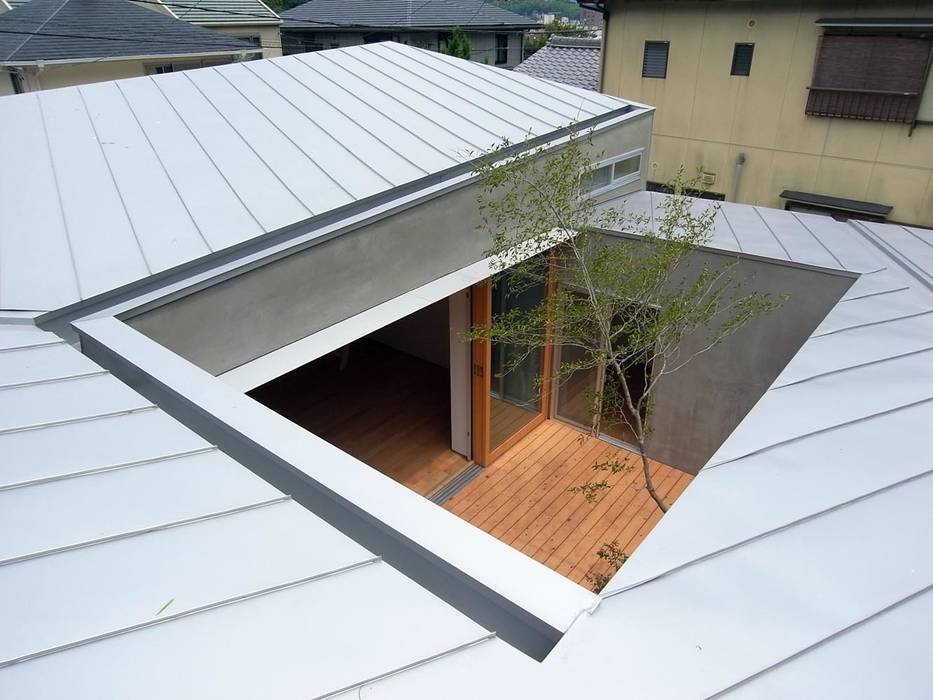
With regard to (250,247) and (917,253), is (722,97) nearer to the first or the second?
(917,253)

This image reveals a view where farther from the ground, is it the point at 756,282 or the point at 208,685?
the point at 208,685

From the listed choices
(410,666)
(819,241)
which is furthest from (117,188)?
(819,241)

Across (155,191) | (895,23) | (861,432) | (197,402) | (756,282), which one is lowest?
(756,282)

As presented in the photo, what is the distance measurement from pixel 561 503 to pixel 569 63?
1342cm

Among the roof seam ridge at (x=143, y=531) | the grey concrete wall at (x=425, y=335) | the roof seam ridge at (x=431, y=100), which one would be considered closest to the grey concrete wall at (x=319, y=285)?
the roof seam ridge at (x=431, y=100)

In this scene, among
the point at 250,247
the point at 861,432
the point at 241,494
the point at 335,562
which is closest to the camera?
the point at 335,562

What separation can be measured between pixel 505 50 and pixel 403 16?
5335 millimetres

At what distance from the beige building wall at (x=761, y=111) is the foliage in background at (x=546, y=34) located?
16.6 metres

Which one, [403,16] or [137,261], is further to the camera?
[403,16]

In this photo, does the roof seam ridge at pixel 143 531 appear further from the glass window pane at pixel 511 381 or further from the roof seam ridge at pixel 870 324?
the glass window pane at pixel 511 381

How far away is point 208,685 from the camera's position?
1.69 meters

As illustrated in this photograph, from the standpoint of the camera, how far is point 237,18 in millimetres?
23281

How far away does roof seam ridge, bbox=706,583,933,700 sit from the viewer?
184 centimetres

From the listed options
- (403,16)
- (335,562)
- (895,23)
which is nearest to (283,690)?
(335,562)
